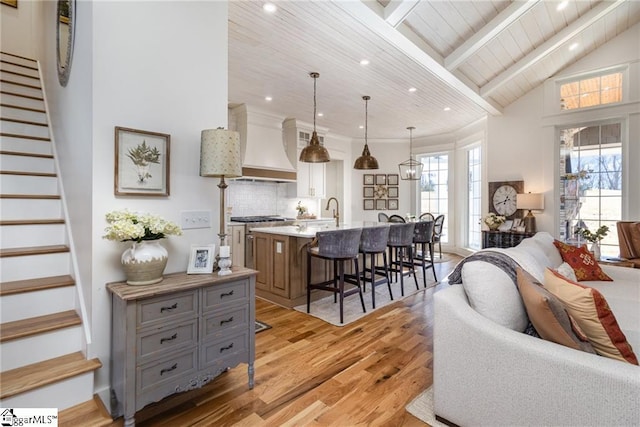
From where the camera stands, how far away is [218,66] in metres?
2.25

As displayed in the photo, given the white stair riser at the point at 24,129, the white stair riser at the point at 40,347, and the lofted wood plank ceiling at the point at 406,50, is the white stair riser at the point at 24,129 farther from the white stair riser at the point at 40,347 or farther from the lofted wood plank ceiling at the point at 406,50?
the white stair riser at the point at 40,347

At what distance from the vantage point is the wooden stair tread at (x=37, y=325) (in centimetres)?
165

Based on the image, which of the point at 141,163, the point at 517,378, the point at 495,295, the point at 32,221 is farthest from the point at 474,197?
the point at 32,221

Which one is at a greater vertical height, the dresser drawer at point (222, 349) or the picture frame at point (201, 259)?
the picture frame at point (201, 259)

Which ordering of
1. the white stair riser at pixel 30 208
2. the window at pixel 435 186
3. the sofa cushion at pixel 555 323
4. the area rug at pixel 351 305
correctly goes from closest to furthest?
1. the sofa cushion at pixel 555 323
2. the white stair riser at pixel 30 208
3. the area rug at pixel 351 305
4. the window at pixel 435 186

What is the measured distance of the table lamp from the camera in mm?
5113

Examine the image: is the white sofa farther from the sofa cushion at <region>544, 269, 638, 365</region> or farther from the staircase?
the staircase

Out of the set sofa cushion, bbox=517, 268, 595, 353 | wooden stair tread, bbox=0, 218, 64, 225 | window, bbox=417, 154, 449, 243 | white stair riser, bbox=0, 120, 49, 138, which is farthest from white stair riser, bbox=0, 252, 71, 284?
window, bbox=417, 154, 449, 243


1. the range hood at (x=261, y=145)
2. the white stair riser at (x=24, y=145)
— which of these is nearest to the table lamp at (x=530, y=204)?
the range hood at (x=261, y=145)

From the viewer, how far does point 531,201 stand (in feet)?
16.8

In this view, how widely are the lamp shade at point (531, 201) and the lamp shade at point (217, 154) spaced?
16.7 ft

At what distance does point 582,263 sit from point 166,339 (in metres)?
3.84

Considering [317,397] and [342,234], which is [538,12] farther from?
[317,397]

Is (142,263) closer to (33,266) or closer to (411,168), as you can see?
(33,266)
